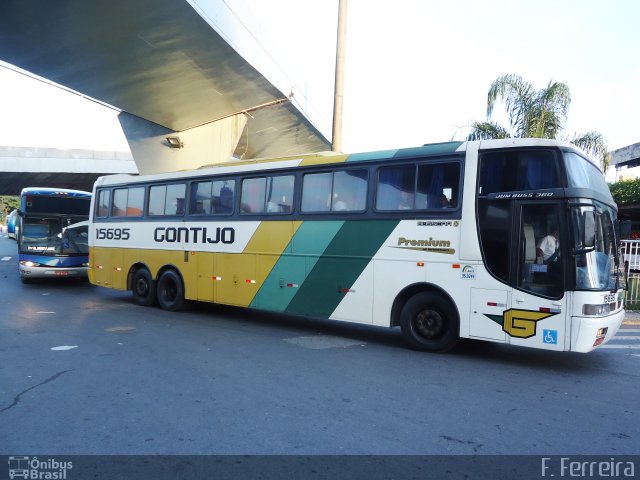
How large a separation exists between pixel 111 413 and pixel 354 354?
3830 millimetres

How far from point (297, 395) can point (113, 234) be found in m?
9.72

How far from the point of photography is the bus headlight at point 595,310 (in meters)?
6.43

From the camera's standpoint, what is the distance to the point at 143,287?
12641 mm

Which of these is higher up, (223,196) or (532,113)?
(532,113)

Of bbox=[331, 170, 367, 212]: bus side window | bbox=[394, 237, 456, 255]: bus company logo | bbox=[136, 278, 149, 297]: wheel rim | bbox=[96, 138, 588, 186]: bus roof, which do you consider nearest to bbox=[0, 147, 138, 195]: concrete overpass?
bbox=[136, 278, 149, 297]: wheel rim

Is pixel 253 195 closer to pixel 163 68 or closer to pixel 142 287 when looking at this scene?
pixel 142 287

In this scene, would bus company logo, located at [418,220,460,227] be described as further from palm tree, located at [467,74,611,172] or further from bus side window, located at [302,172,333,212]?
palm tree, located at [467,74,611,172]

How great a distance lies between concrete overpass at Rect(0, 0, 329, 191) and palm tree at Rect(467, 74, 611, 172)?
26.7ft

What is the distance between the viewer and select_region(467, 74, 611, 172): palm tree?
16562 millimetres

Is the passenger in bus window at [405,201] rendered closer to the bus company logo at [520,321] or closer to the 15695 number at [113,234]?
the bus company logo at [520,321]

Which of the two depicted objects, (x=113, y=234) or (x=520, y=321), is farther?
(x=113, y=234)

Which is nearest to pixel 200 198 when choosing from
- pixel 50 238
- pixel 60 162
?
pixel 50 238

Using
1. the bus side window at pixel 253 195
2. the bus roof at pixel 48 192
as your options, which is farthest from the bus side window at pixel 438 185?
the bus roof at pixel 48 192
